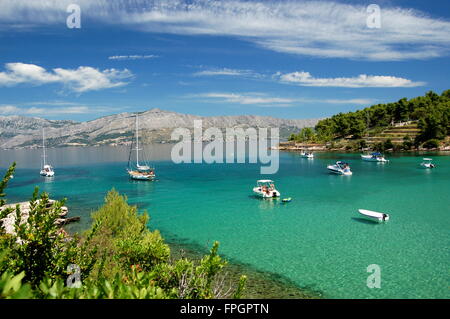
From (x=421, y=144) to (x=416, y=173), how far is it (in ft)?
237

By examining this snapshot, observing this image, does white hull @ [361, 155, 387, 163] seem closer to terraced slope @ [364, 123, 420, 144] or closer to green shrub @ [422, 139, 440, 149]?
terraced slope @ [364, 123, 420, 144]

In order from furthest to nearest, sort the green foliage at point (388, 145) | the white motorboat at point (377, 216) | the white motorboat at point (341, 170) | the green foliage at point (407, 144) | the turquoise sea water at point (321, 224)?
the green foliage at point (388, 145) → the green foliage at point (407, 144) → the white motorboat at point (341, 170) → the white motorboat at point (377, 216) → the turquoise sea water at point (321, 224)

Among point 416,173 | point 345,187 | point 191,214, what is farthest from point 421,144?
point 191,214

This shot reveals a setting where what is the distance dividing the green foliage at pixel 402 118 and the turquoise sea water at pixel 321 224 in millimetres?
70242

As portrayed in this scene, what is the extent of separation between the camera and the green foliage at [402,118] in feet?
447

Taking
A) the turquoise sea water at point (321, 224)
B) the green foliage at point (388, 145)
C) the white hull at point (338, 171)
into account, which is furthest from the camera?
the green foliage at point (388, 145)

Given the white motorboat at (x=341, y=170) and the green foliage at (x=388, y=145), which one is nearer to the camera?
the white motorboat at (x=341, y=170)

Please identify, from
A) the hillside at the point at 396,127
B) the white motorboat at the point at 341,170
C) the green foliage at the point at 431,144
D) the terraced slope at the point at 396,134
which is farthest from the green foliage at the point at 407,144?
the white motorboat at the point at 341,170

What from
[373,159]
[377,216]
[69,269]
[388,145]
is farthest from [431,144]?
[69,269]

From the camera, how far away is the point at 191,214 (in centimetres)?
Result: 4706

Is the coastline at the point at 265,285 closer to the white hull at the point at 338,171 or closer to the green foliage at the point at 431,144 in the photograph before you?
the white hull at the point at 338,171

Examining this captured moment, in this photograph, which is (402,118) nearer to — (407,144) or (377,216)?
(407,144)

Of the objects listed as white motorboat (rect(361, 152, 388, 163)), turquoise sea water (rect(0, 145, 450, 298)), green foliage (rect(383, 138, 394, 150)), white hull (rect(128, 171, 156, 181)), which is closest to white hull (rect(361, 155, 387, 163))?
white motorboat (rect(361, 152, 388, 163))
